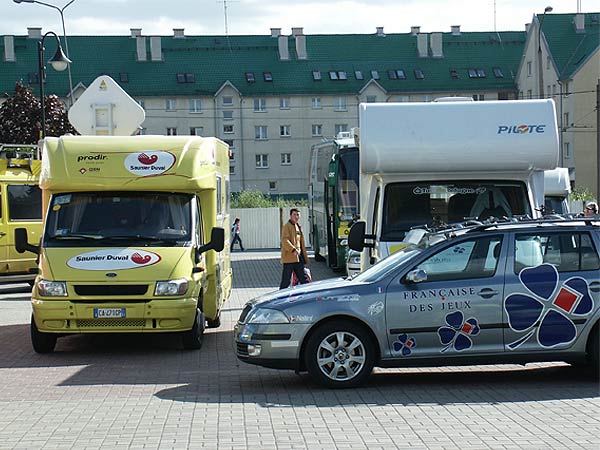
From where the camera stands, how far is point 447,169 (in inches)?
516

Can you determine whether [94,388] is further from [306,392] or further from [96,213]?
[96,213]

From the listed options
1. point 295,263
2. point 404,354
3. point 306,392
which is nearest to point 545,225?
point 404,354

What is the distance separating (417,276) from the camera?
34.3ft

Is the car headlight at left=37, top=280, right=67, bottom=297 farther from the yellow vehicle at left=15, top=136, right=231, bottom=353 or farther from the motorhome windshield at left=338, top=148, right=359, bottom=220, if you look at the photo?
the motorhome windshield at left=338, top=148, right=359, bottom=220

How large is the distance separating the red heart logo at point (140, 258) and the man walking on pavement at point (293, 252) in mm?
6963

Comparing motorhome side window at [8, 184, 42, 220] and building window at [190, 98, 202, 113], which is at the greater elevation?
building window at [190, 98, 202, 113]

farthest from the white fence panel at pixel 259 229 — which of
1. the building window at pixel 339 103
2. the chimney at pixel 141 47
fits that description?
the chimney at pixel 141 47

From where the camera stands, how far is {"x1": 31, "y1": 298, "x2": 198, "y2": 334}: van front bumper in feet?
43.4

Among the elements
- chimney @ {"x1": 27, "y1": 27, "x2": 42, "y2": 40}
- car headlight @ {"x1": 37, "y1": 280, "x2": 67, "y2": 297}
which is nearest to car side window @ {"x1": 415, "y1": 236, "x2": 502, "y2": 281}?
car headlight @ {"x1": 37, "y1": 280, "x2": 67, "y2": 297}

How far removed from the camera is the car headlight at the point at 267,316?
10.5m

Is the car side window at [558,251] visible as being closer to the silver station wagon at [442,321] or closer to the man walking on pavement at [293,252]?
the silver station wagon at [442,321]

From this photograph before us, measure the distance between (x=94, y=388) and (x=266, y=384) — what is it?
5.81ft

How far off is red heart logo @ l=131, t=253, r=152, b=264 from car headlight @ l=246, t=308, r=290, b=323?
299 centimetres

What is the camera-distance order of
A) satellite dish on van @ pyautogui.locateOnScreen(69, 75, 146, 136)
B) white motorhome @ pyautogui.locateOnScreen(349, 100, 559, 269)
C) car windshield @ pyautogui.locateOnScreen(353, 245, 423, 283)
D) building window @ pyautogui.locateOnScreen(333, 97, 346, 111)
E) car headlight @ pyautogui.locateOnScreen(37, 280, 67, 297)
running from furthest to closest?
building window @ pyautogui.locateOnScreen(333, 97, 346, 111) → satellite dish on van @ pyautogui.locateOnScreen(69, 75, 146, 136) → car headlight @ pyautogui.locateOnScreen(37, 280, 67, 297) → white motorhome @ pyautogui.locateOnScreen(349, 100, 559, 269) → car windshield @ pyautogui.locateOnScreen(353, 245, 423, 283)
